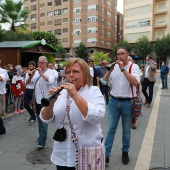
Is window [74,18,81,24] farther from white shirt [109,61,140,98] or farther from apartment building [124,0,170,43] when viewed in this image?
white shirt [109,61,140,98]

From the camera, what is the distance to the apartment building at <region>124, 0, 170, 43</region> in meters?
49.0

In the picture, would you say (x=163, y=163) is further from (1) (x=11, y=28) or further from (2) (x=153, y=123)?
(1) (x=11, y=28)

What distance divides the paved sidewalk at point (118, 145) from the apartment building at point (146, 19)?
46812 millimetres

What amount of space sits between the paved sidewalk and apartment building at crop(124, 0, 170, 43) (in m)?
46.8

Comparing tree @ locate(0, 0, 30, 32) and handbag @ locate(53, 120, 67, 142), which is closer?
handbag @ locate(53, 120, 67, 142)

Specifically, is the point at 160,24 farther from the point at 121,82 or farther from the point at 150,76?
the point at 121,82

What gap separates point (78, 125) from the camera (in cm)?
200

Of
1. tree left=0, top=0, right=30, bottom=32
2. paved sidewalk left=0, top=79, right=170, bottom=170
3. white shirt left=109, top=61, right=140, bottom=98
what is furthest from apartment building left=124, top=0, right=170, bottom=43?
white shirt left=109, top=61, right=140, bottom=98

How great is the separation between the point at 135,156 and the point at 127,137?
0.60 meters

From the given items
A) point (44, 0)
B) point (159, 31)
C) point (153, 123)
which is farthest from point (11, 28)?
point (44, 0)

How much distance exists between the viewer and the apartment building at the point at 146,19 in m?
49.0

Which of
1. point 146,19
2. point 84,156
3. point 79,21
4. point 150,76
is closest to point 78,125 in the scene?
point 84,156

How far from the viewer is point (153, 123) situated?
6.40 meters

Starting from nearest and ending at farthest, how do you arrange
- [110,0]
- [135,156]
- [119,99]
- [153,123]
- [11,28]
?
[119,99] → [135,156] → [153,123] → [11,28] → [110,0]
